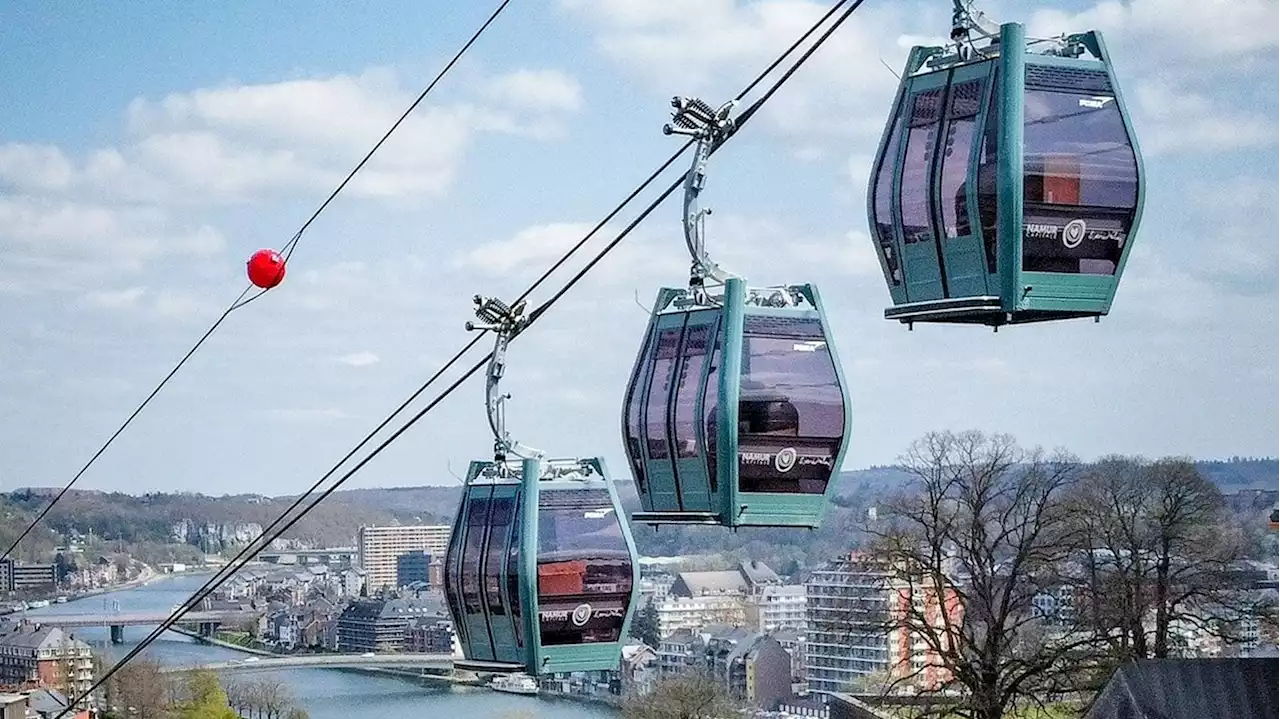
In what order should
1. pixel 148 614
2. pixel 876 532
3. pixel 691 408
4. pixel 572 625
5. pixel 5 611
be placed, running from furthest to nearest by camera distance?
1. pixel 148 614
2. pixel 5 611
3. pixel 876 532
4. pixel 572 625
5. pixel 691 408

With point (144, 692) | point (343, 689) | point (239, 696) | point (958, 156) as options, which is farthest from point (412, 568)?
point (958, 156)

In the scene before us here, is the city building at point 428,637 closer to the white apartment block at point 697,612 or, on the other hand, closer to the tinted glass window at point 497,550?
the white apartment block at point 697,612

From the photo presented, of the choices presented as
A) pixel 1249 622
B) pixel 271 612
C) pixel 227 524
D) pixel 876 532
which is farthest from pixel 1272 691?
pixel 271 612

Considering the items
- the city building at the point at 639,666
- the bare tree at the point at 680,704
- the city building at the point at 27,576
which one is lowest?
the bare tree at the point at 680,704

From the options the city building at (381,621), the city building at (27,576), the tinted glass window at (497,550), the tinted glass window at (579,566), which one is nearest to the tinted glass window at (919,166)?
the tinted glass window at (579,566)

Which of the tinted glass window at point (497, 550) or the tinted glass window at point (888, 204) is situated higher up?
the tinted glass window at point (888, 204)

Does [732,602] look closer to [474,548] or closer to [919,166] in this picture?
[474,548]

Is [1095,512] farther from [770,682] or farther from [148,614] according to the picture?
[148,614]
